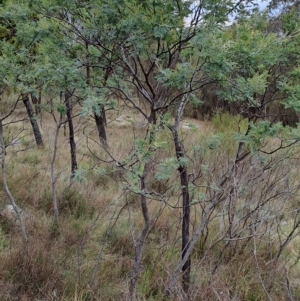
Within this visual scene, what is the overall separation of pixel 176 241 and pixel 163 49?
1765 mm

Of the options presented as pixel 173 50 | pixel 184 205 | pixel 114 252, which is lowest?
pixel 114 252

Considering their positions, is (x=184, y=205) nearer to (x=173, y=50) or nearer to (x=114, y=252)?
(x=114, y=252)

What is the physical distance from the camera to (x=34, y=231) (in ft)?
10.6

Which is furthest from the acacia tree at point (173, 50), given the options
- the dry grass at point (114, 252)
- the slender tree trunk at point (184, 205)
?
the dry grass at point (114, 252)

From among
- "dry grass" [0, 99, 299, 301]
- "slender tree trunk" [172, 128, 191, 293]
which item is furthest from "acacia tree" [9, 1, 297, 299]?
"dry grass" [0, 99, 299, 301]

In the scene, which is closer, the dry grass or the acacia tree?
the acacia tree

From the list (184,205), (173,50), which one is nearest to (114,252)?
(184,205)

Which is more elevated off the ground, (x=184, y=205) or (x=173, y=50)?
(x=173, y=50)

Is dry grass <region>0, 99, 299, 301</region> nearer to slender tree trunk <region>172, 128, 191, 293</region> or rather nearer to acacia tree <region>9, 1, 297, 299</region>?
slender tree trunk <region>172, 128, 191, 293</region>

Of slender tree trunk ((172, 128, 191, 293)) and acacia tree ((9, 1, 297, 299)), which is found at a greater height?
acacia tree ((9, 1, 297, 299))

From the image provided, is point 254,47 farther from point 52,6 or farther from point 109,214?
point 109,214

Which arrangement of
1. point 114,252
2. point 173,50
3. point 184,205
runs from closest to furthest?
point 173,50
point 184,205
point 114,252

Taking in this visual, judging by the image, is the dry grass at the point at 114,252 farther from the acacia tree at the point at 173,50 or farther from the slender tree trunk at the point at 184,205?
the acacia tree at the point at 173,50

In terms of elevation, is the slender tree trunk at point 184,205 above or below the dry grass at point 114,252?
above
